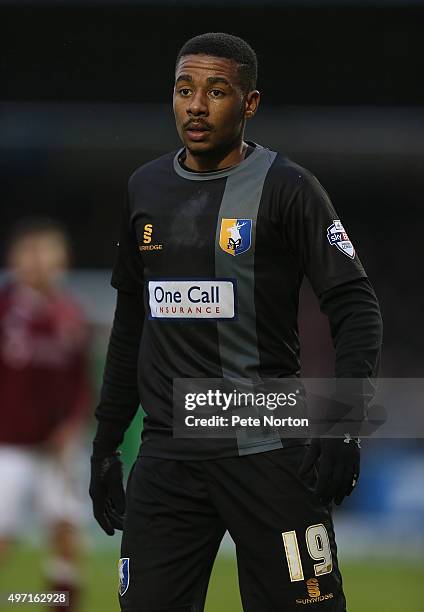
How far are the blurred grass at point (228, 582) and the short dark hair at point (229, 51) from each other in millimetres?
3550

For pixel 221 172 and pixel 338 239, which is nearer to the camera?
pixel 338 239

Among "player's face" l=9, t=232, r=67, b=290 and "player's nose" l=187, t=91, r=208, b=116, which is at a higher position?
"player's face" l=9, t=232, r=67, b=290

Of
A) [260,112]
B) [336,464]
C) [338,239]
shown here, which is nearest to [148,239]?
[338,239]

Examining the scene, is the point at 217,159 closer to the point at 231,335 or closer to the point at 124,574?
the point at 231,335

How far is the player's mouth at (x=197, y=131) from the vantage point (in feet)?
9.77

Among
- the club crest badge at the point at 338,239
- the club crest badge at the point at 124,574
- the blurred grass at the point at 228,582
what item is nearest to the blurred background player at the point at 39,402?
the blurred grass at the point at 228,582

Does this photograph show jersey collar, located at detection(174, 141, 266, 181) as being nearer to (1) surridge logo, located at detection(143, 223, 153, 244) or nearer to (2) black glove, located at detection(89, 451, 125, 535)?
(1) surridge logo, located at detection(143, 223, 153, 244)

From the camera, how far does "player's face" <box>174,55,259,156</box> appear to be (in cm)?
297

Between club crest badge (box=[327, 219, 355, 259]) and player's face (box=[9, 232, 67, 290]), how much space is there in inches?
137

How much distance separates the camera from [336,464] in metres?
2.77

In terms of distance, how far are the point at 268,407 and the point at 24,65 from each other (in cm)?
733

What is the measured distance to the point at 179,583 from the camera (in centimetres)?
293

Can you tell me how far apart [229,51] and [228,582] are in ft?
15.5

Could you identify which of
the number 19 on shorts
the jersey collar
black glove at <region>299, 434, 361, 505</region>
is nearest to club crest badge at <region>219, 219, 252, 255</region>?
the jersey collar
